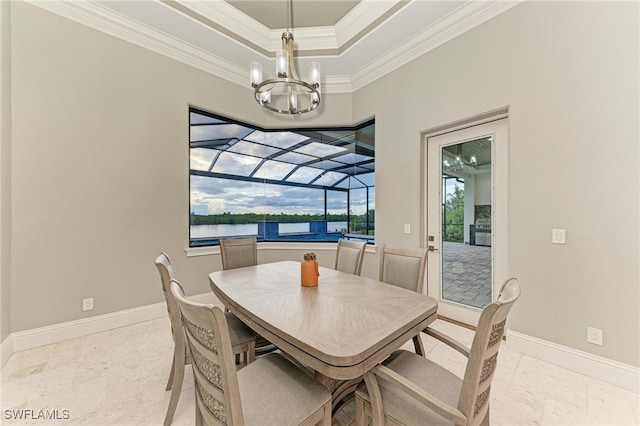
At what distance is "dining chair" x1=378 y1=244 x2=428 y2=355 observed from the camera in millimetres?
1994

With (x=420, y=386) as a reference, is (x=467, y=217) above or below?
above

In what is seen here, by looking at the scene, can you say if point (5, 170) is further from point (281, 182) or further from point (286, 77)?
point (281, 182)

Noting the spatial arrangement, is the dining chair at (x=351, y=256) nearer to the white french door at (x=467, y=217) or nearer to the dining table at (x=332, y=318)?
the dining table at (x=332, y=318)

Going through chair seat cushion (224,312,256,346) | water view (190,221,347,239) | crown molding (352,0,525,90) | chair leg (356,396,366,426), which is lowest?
chair leg (356,396,366,426)

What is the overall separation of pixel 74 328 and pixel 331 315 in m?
2.97

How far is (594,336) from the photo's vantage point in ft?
6.63

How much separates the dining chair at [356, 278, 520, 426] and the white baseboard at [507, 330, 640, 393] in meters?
1.58

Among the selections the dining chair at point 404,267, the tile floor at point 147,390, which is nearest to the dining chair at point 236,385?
the tile floor at point 147,390

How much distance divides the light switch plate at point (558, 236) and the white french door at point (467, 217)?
0.44 metres

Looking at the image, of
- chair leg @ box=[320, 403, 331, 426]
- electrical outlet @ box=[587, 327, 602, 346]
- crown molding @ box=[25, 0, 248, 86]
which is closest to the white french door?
electrical outlet @ box=[587, 327, 602, 346]

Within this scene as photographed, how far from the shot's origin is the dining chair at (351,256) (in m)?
2.49

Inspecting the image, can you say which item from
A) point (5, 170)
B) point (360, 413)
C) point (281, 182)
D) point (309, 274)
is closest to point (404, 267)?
point (309, 274)

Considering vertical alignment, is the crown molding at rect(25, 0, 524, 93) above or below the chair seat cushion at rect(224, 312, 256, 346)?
above

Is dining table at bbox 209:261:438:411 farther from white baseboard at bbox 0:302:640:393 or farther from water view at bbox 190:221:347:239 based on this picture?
water view at bbox 190:221:347:239
